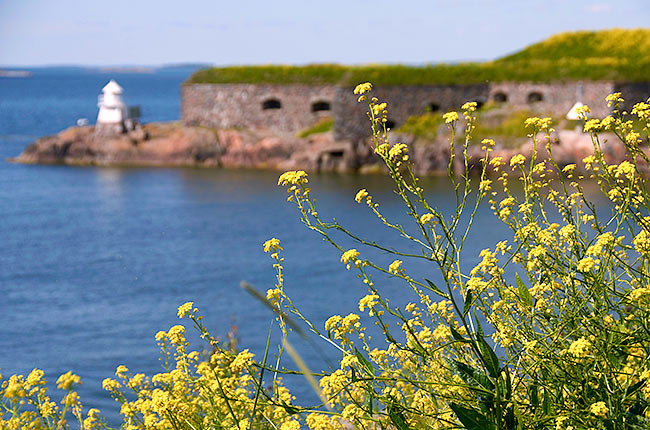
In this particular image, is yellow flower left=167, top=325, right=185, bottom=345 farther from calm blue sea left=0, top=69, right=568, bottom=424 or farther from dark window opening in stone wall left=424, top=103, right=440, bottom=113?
dark window opening in stone wall left=424, top=103, right=440, bottom=113

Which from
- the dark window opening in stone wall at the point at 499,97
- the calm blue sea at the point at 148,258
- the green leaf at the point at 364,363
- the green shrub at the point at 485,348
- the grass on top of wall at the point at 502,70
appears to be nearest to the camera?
the green shrub at the point at 485,348

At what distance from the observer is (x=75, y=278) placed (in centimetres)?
2133

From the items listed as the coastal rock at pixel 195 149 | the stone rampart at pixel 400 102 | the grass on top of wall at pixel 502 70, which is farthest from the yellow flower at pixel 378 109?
the grass on top of wall at pixel 502 70

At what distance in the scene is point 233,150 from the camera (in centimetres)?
3978

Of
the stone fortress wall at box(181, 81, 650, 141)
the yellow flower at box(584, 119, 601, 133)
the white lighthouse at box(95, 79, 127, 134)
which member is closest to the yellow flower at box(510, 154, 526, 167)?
the yellow flower at box(584, 119, 601, 133)

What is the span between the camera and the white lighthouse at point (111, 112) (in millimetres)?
41062

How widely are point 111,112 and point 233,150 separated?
19.9 ft

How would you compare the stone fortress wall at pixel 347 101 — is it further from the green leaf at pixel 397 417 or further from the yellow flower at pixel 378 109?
the green leaf at pixel 397 417

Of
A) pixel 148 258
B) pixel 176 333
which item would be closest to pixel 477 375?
pixel 176 333

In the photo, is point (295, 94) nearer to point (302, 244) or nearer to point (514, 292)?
point (302, 244)

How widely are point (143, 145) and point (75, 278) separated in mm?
19800

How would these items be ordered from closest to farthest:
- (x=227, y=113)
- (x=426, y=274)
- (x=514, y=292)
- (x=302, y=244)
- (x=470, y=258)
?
(x=514, y=292)
(x=426, y=274)
(x=470, y=258)
(x=302, y=244)
(x=227, y=113)

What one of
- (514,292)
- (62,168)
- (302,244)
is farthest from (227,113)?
(514,292)

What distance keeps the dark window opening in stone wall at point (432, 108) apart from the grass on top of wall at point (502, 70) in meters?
0.94
